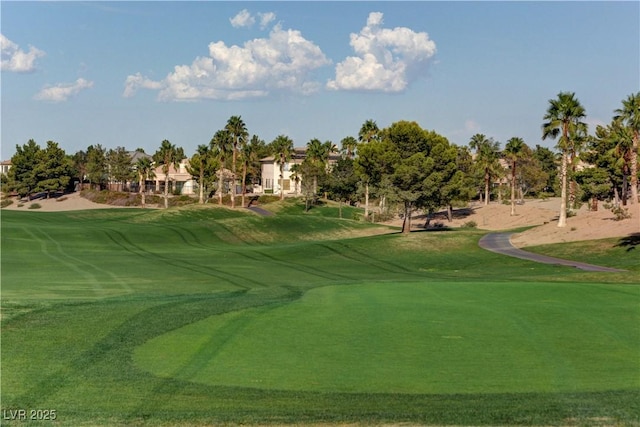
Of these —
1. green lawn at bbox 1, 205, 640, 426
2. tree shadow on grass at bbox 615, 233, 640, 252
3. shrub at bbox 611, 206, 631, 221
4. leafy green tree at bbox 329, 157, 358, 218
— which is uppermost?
leafy green tree at bbox 329, 157, 358, 218

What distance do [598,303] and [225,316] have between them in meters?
13.7

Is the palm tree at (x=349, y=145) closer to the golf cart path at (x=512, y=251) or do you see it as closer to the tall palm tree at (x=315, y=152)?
the tall palm tree at (x=315, y=152)

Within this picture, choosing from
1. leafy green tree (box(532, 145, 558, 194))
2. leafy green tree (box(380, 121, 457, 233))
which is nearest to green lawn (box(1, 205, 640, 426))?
leafy green tree (box(380, 121, 457, 233))

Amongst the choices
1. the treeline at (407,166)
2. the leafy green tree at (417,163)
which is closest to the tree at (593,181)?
the treeline at (407,166)

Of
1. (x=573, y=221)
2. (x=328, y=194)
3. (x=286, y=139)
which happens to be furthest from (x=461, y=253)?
(x=328, y=194)

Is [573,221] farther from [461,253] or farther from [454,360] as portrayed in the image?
[454,360]

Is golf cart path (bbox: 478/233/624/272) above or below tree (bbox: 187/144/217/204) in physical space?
below

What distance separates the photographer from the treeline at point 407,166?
76.0 m

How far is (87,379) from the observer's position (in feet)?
50.2

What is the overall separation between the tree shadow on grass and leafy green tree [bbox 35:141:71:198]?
14074cm

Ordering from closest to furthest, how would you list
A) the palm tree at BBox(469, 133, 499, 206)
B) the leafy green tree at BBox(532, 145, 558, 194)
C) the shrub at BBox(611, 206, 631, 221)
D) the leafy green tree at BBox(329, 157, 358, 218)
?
the shrub at BBox(611, 206, 631, 221) → the palm tree at BBox(469, 133, 499, 206) → the leafy green tree at BBox(329, 157, 358, 218) → the leafy green tree at BBox(532, 145, 558, 194)

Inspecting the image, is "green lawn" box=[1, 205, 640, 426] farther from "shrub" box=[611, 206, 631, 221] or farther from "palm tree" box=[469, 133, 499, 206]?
"palm tree" box=[469, 133, 499, 206]

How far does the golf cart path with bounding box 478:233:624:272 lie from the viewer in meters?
52.6

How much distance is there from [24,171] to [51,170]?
6098 mm
